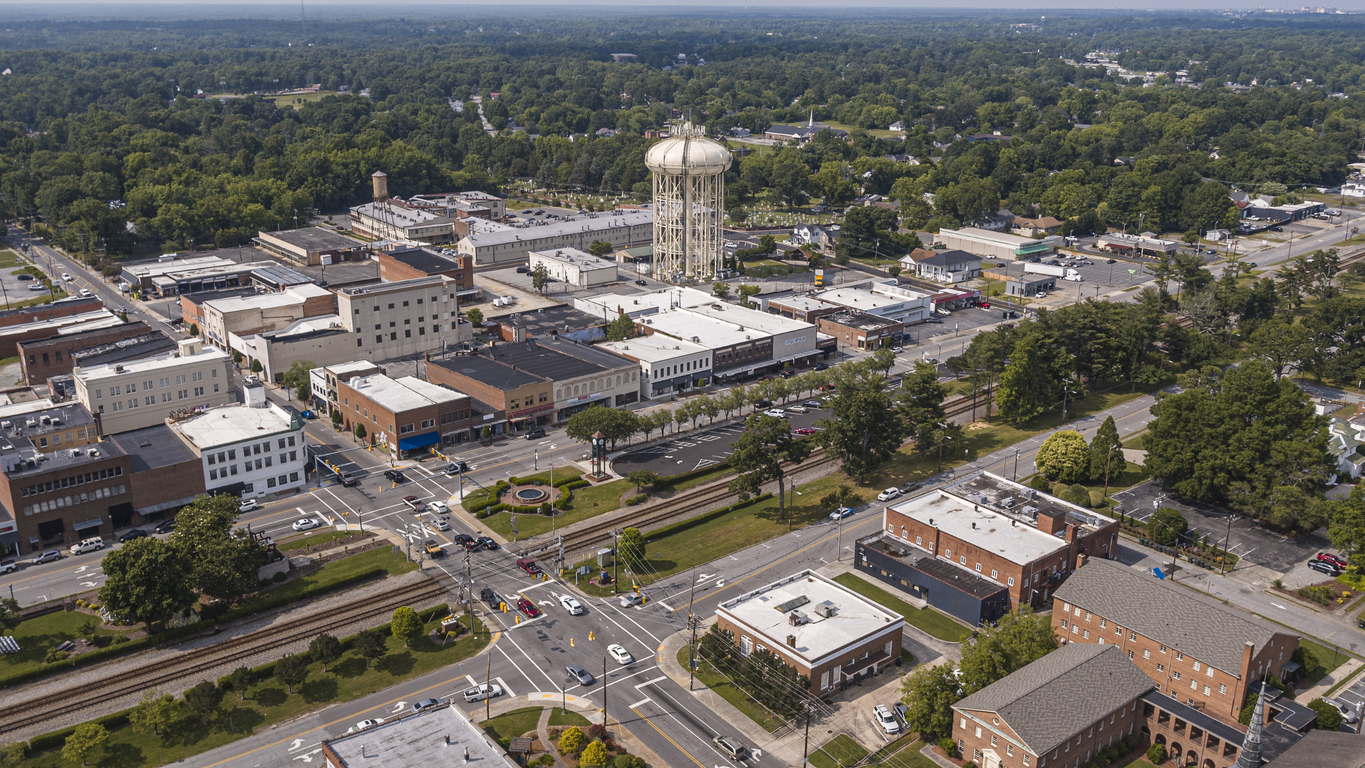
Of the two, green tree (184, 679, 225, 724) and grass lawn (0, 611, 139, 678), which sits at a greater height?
green tree (184, 679, 225, 724)

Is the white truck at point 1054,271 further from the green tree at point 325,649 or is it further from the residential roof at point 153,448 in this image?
the green tree at point 325,649

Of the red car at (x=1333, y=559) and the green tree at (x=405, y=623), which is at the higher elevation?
the green tree at (x=405, y=623)

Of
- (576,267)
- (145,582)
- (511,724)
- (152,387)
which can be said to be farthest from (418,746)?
(576,267)

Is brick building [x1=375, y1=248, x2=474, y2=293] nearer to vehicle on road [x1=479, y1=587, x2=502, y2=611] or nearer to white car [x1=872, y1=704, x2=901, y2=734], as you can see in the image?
vehicle on road [x1=479, y1=587, x2=502, y2=611]

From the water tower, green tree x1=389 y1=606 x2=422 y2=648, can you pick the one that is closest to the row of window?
green tree x1=389 y1=606 x2=422 y2=648

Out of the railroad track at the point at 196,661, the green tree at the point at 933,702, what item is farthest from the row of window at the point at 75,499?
the green tree at the point at 933,702

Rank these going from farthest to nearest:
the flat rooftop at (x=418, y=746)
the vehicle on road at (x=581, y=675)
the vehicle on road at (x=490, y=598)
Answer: the vehicle on road at (x=490, y=598)
the vehicle on road at (x=581, y=675)
the flat rooftop at (x=418, y=746)

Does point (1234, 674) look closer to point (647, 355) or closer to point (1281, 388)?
point (1281, 388)
